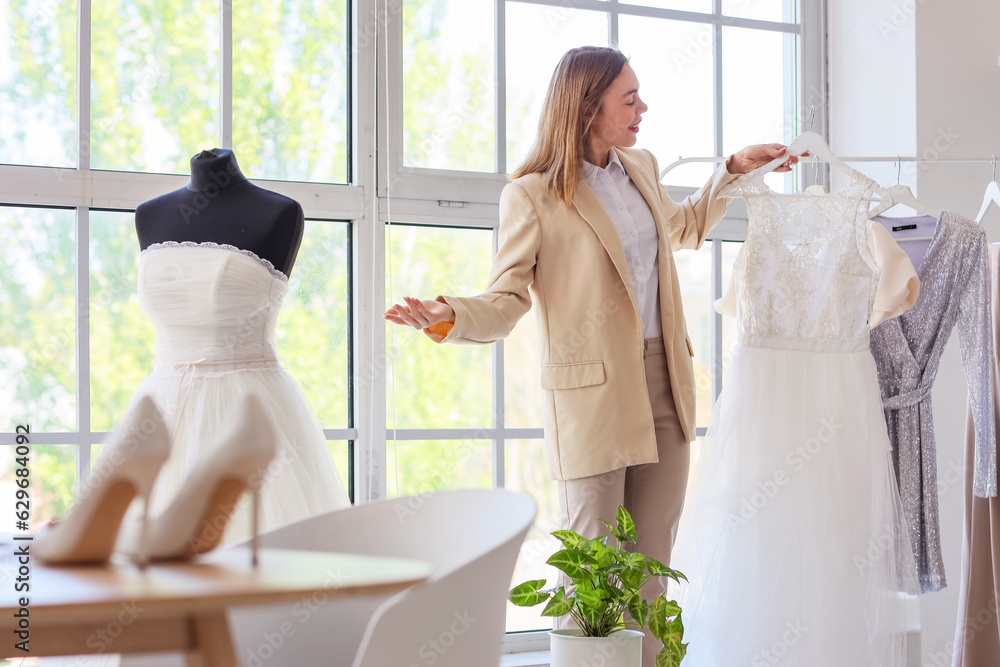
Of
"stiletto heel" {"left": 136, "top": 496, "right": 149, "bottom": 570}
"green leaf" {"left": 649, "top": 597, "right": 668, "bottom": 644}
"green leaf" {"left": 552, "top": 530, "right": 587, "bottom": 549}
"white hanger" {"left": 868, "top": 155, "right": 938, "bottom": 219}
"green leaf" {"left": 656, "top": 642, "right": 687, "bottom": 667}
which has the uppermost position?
"white hanger" {"left": 868, "top": 155, "right": 938, "bottom": 219}

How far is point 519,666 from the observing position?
2252 mm

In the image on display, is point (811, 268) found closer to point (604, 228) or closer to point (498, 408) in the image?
point (604, 228)

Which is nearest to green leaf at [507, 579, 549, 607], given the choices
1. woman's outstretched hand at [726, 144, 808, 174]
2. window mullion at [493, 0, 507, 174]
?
woman's outstretched hand at [726, 144, 808, 174]

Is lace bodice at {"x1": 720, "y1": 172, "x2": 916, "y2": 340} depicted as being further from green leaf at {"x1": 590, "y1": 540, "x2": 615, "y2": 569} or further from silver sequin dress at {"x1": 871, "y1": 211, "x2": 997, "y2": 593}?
green leaf at {"x1": 590, "y1": 540, "x2": 615, "y2": 569}

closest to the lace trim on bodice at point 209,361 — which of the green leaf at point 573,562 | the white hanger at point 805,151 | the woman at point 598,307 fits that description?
the woman at point 598,307

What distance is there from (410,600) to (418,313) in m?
0.76

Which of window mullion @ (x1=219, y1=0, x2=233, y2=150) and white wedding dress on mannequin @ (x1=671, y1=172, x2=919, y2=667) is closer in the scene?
white wedding dress on mannequin @ (x1=671, y1=172, x2=919, y2=667)

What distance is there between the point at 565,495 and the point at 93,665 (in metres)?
1.15

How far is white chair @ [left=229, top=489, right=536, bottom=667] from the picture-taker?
768 millimetres

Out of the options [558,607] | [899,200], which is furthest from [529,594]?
[899,200]

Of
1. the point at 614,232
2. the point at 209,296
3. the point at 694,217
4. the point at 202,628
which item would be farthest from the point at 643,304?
the point at 202,628

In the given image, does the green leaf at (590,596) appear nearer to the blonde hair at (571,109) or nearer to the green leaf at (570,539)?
the green leaf at (570,539)

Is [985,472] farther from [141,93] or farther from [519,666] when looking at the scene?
[141,93]

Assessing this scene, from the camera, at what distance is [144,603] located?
551 mm
